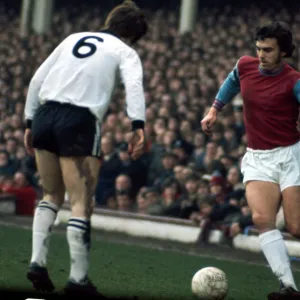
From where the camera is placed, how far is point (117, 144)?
16.8 metres

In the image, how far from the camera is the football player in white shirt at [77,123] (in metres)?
6.63

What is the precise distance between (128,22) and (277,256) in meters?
2.05

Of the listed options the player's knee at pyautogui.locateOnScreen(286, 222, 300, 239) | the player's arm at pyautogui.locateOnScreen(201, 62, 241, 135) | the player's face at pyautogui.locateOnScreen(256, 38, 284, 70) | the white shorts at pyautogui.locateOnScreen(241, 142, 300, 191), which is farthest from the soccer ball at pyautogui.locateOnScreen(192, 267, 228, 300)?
the player's face at pyautogui.locateOnScreen(256, 38, 284, 70)

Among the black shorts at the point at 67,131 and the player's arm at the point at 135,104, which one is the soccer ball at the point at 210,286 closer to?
the player's arm at the point at 135,104

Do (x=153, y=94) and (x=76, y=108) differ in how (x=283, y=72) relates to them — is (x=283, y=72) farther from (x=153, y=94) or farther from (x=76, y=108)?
(x=153, y=94)

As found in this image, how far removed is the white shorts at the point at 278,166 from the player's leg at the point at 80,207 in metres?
1.33

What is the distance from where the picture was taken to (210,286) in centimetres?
700

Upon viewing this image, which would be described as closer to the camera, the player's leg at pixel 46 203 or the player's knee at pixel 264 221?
the player's leg at pixel 46 203

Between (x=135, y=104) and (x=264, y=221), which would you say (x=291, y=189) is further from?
(x=135, y=104)

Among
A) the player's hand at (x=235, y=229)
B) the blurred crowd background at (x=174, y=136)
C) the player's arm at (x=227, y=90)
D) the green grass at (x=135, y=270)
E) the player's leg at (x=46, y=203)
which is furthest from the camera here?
the blurred crowd background at (x=174, y=136)

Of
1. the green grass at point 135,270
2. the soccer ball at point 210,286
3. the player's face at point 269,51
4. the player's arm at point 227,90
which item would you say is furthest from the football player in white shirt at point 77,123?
the player's arm at point 227,90

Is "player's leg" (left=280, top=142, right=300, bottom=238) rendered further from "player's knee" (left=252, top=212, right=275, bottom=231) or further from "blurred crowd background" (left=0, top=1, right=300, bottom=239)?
"blurred crowd background" (left=0, top=1, right=300, bottom=239)

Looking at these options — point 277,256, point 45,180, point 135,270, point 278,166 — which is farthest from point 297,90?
point 135,270

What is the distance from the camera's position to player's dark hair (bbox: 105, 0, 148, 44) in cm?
697
